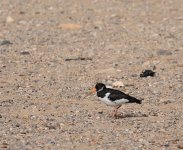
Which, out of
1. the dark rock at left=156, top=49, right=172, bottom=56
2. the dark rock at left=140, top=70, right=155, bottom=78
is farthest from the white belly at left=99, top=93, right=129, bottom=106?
the dark rock at left=156, top=49, right=172, bottom=56

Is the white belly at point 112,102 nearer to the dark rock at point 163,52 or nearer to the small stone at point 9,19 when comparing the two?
the dark rock at point 163,52

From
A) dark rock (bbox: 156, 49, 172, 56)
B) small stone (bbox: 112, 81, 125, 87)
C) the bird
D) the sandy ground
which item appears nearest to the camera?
the sandy ground

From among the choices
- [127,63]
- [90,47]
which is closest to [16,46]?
[90,47]

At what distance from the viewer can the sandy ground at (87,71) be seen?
43.1ft

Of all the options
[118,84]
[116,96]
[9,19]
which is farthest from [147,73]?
[9,19]

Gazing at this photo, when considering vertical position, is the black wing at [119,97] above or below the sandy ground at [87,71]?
above

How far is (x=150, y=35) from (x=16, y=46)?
432 centimetres

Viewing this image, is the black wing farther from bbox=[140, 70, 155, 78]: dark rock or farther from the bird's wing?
bbox=[140, 70, 155, 78]: dark rock

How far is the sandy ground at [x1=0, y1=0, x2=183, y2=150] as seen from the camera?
517 inches

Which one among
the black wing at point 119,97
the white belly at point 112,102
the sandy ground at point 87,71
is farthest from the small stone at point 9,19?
the black wing at point 119,97

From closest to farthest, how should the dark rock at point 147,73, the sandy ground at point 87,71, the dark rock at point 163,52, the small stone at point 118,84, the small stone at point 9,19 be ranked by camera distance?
the sandy ground at point 87,71
the small stone at point 118,84
the dark rock at point 147,73
the dark rock at point 163,52
the small stone at point 9,19

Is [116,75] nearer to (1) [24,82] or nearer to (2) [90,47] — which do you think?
(1) [24,82]

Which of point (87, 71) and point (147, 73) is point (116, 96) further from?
point (87, 71)

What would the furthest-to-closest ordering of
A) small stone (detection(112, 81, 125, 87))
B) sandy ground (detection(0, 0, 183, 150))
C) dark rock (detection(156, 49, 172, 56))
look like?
dark rock (detection(156, 49, 172, 56)), small stone (detection(112, 81, 125, 87)), sandy ground (detection(0, 0, 183, 150))
